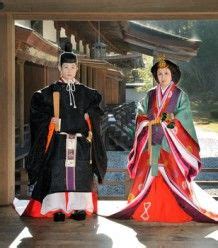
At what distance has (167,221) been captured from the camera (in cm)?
516

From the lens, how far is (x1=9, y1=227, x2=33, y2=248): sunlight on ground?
4384 millimetres

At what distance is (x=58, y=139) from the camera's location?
5.24m

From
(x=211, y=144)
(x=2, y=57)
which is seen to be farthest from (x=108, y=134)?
(x=2, y=57)

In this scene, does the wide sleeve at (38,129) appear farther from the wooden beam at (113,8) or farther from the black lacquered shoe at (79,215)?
the wooden beam at (113,8)

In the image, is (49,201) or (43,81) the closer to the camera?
(49,201)

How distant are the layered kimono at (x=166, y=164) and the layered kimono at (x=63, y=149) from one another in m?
0.52

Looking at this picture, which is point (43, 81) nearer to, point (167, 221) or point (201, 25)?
point (167, 221)

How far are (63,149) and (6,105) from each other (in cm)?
103

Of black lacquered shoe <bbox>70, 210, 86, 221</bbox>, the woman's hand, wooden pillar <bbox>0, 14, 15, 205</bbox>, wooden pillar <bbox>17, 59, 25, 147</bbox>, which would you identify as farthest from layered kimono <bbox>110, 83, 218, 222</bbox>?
wooden pillar <bbox>17, 59, 25, 147</bbox>

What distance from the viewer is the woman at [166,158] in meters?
5.22

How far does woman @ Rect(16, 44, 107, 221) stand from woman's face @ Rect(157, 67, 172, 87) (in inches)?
27.8

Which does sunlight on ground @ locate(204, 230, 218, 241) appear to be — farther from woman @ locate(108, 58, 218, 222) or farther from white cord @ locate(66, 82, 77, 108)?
white cord @ locate(66, 82, 77, 108)

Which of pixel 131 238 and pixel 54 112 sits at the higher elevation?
pixel 54 112

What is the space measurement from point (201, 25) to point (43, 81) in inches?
1846
